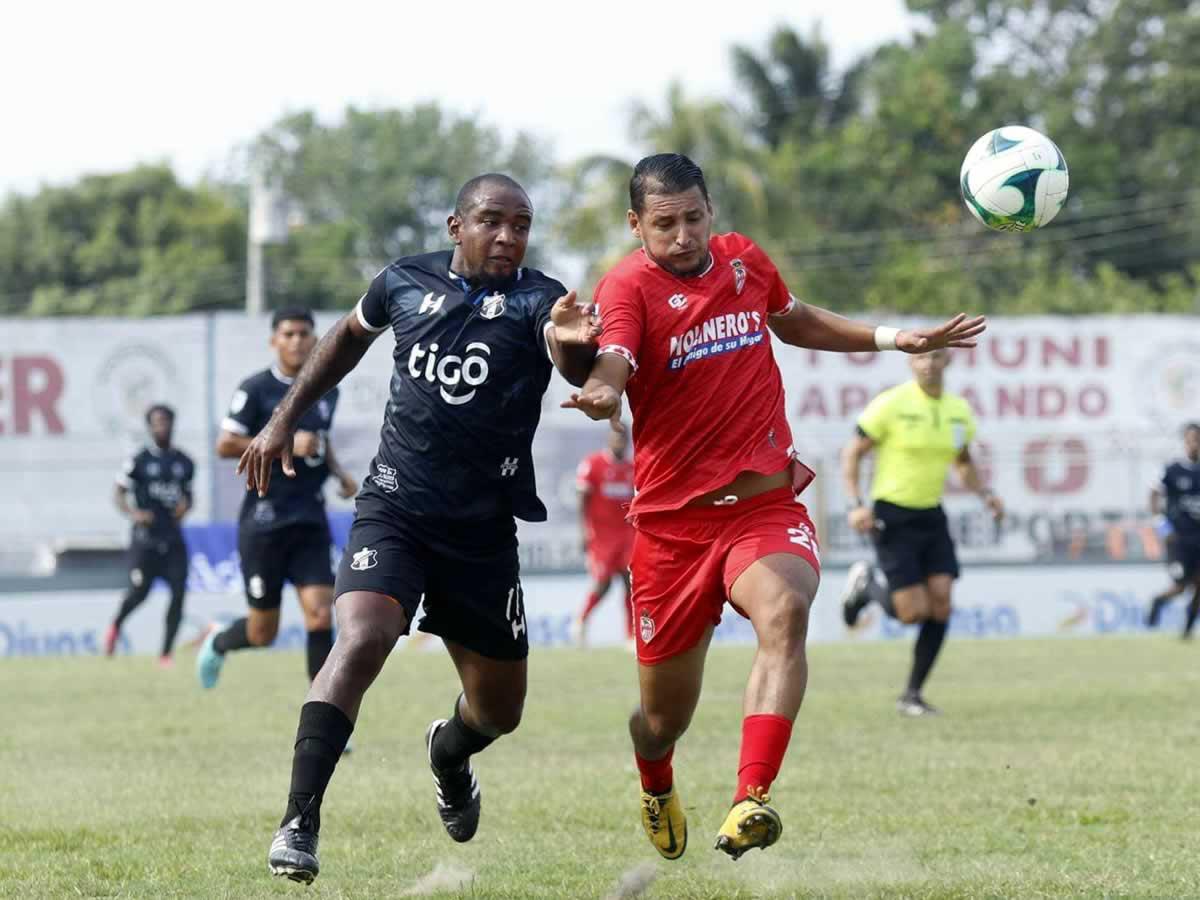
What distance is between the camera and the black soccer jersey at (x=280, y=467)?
11.0 meters

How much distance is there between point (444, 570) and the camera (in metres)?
6.48

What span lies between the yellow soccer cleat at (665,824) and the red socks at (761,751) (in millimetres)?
914

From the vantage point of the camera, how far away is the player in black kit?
2198cm

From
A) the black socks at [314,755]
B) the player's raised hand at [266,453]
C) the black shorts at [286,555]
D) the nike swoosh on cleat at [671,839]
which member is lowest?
the nike swoosh on cleat at [671,839]

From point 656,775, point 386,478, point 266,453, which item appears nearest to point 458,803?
point 656,775

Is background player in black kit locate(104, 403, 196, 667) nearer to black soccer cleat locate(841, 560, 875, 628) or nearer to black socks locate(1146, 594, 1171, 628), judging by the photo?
black soccer cleat locate(841, 560, 875, 628)

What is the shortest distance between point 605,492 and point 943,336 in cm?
1456

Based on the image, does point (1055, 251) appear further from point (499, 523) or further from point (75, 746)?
point (499, 523)

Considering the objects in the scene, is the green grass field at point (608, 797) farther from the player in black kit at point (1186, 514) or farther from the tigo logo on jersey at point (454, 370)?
the player in black kit at point (1186, 514)

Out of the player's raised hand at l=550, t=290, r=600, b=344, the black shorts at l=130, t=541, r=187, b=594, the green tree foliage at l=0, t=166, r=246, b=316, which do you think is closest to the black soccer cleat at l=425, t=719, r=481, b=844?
the player's raised hand at l=550, t=290, r=600, b=344

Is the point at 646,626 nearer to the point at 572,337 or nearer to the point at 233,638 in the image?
the point at 572,337

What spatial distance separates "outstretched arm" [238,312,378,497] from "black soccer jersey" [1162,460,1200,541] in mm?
17145

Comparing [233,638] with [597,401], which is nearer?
[597,401]

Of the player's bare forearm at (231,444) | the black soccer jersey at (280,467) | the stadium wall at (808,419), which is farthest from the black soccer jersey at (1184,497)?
the player's bare forearm at (231,444)
